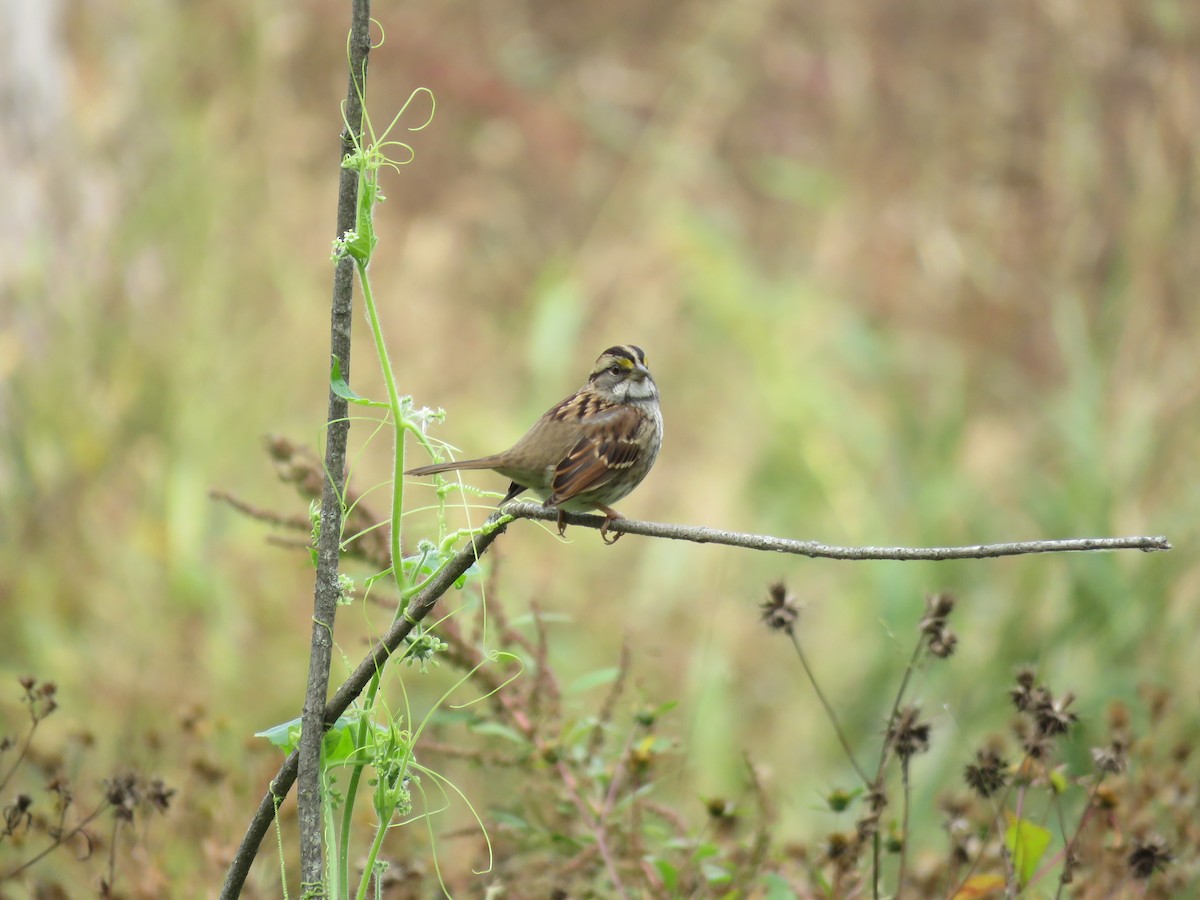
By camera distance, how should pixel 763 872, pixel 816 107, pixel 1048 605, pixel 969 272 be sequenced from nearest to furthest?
pixel 763 872
pixel 1048 605
pixel 969 272
pixel 816 107

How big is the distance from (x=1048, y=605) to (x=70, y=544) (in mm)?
3399

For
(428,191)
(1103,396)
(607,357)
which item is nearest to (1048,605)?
(1103,396)

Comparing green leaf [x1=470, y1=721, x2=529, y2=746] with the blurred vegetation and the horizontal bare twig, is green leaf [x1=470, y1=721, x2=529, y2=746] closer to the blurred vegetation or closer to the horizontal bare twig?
the blurred vegetation

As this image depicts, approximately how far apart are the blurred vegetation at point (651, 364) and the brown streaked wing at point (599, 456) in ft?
1.45

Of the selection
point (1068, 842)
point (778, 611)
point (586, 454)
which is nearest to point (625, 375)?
point (586, 454)

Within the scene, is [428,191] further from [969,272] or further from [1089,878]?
[1089,878]

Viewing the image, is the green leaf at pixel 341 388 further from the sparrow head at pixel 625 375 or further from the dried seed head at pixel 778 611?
the sparrow head at pixel 625 375

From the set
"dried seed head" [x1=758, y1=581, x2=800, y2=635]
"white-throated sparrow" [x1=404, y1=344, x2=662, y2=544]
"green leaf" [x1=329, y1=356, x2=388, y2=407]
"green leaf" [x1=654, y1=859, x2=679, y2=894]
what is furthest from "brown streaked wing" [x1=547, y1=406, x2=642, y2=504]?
"green leaf" [x1=329, y1=356, x2=388, y2=407]

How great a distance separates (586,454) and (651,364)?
12.4ft

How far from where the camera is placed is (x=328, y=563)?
163 centimetres

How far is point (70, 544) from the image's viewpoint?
4926mm

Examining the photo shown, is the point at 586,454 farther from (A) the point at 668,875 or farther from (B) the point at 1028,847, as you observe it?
(B) the point at 1028,847

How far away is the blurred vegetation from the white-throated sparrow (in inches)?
18.5

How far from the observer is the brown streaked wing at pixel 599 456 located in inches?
103
